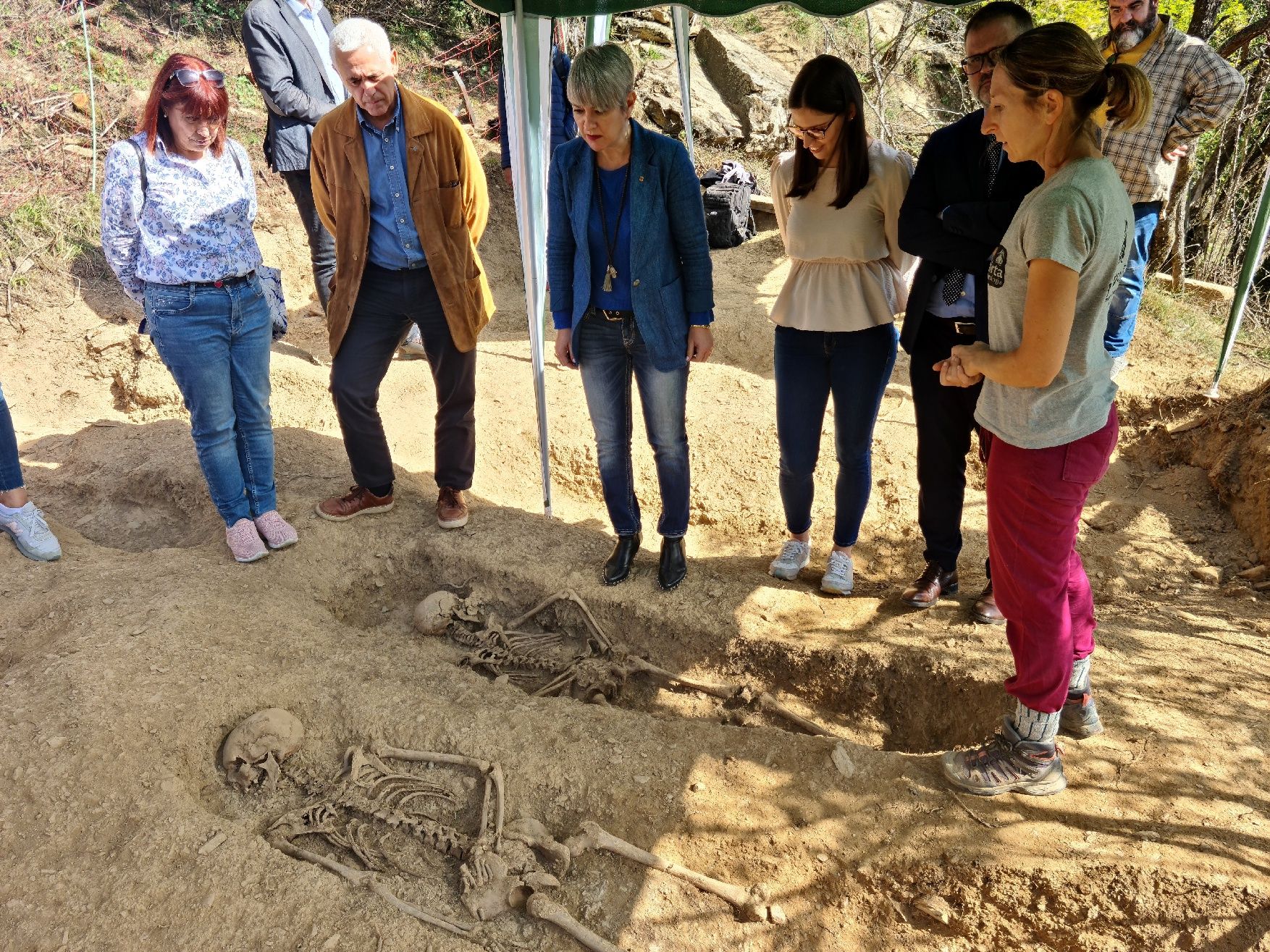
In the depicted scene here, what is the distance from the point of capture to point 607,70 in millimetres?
2688

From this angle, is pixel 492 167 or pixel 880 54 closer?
pixel 492 167

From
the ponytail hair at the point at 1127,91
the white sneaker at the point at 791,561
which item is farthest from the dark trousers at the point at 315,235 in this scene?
the ponytail hair at the point at 1127,91

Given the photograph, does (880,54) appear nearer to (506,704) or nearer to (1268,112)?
(1268,112)

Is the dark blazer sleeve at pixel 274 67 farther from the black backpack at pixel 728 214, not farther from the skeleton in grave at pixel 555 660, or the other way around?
the black backpack at pixel 728 214

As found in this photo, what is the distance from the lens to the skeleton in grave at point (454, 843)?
90.1 inches

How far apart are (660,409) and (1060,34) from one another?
5.88 feet

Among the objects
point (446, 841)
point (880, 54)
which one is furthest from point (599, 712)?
point (880, 54)

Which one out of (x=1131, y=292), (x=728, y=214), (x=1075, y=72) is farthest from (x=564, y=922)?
(x=728, y=214)

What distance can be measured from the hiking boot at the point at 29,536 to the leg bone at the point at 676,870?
2.74m

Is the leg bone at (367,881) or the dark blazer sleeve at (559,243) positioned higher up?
the dark blazer sleeve at (559,243)

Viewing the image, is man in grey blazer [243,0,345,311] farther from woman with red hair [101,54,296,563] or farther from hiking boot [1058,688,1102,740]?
hiking boot [1058,688,1102,740]

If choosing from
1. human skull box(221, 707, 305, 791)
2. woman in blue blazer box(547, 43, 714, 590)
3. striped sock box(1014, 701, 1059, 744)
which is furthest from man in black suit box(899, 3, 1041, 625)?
human skull box(221, 707, 305, 791)

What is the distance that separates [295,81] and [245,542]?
106 inches

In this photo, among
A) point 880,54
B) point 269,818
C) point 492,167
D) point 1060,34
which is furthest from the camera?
point 880,54
